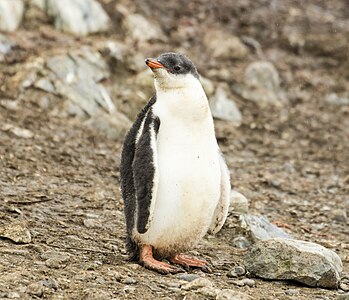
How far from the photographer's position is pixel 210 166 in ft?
13.4

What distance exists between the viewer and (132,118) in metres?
8.27

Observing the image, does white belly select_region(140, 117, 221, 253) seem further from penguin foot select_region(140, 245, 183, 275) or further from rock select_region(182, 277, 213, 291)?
rock select_region(182, 277, 213, 291)

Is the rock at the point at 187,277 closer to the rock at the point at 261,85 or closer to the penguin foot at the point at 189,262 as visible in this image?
the penguin foot at the point at 189,262

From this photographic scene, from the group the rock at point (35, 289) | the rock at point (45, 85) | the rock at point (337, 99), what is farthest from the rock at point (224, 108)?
the rock at point (35, 289)

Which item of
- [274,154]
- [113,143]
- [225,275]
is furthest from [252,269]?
[274,154]

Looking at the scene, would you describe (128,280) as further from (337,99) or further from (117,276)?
(337,99)

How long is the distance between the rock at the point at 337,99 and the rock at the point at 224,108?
1.55m

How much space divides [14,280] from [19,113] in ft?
13.9

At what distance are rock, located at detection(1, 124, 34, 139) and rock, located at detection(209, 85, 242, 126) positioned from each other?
2.64 meters

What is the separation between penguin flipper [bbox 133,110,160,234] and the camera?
3.90m

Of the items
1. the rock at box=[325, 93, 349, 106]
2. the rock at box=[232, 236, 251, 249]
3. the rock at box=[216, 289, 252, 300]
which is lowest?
the rock at box=[325, 93, 349, 106]

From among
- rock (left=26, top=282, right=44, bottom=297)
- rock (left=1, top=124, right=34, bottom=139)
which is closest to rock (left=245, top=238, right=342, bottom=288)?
rock (left=26, top=282, right=44, bottom=297)

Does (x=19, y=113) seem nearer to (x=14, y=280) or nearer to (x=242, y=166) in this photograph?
(x=242, y=166)

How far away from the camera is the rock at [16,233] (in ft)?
13.7
